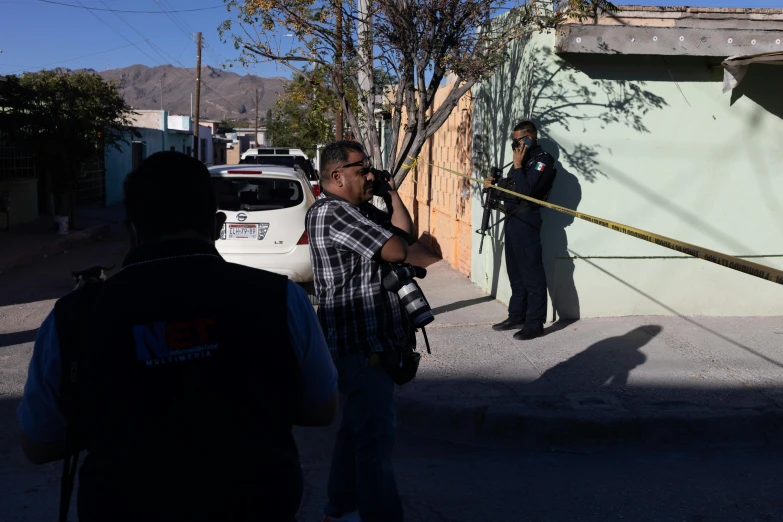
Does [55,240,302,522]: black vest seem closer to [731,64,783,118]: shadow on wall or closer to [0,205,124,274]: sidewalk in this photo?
[731,64,783,118]: shadow on wall

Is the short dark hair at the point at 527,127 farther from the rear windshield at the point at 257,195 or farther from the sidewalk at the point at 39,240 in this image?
the sidewalk at the point at 39,240

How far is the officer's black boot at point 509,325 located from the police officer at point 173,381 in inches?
223

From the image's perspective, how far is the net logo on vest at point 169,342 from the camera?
69.9 inches

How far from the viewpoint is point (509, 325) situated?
748cm

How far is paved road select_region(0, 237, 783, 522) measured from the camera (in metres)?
4.20

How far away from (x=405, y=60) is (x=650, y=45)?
221 centimetres

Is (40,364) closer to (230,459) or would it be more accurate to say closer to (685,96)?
(230,459)

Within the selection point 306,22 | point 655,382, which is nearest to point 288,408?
point 655,382

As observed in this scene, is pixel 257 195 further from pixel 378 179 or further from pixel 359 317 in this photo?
pixel 359 317

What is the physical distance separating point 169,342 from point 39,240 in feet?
46.6

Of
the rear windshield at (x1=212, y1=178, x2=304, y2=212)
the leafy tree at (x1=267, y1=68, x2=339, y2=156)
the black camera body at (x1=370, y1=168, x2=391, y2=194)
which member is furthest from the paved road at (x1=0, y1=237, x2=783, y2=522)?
the rear windshield at (x1=212, y1=178, x2=304, y2=212)

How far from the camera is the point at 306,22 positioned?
7.73 m

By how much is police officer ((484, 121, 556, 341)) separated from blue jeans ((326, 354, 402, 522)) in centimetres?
391

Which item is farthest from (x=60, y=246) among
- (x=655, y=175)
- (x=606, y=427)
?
(x=606, y=427)
